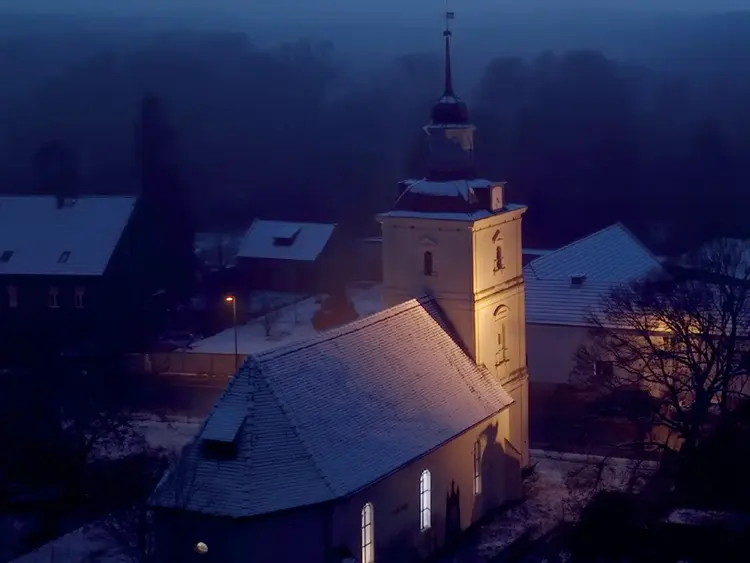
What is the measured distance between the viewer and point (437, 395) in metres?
24.0

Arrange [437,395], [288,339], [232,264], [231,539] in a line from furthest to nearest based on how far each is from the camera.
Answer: [232,264]
[288,339]
[437,395]
[231,539]

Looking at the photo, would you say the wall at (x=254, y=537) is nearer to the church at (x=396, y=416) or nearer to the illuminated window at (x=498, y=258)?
the church at (x=396, y=416)

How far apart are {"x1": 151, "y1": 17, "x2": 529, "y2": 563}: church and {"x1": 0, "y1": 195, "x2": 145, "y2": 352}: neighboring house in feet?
58.6

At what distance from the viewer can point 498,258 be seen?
27047mm

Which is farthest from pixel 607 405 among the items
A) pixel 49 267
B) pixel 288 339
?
pixel 49 267

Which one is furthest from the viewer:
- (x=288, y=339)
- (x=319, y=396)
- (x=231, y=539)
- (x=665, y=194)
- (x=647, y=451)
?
(x=665, y=194)

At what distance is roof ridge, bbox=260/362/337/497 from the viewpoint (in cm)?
1980

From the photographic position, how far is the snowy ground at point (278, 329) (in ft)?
133

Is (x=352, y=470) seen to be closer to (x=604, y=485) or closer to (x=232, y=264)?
(x=604, y=485)

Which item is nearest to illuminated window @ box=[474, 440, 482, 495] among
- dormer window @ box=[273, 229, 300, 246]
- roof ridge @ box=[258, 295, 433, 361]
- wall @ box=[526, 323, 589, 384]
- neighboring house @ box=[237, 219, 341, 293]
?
roof ridge @ box=[258, 295, 433, 361]

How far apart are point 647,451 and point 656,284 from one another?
4.41 meters

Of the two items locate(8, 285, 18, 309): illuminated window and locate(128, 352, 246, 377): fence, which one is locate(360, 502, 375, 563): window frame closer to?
locate(128, 352, 246, 377): fence

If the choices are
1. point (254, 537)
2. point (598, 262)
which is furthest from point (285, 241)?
point (254, 537)

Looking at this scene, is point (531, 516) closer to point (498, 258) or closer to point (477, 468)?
point (477, 468)
